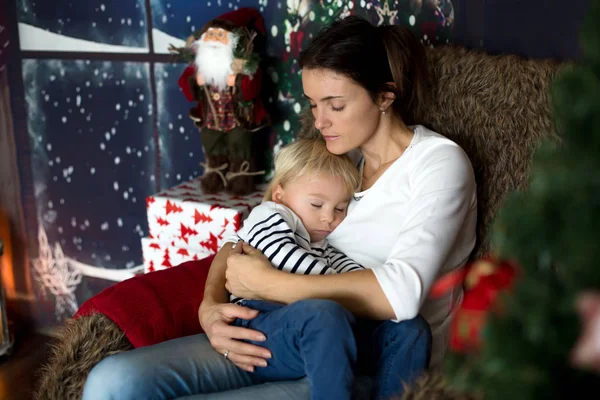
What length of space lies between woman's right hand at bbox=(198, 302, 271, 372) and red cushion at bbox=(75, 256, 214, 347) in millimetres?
158

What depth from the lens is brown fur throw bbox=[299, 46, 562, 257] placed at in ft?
5.29

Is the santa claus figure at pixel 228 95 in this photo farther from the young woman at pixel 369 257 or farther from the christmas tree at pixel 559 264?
the christmas tree at pixel 559 264

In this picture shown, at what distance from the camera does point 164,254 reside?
238 cm

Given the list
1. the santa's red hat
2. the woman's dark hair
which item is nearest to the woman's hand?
the woman's dark hair

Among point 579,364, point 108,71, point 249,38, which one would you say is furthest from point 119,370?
point 108,71

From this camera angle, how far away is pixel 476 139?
1.72m

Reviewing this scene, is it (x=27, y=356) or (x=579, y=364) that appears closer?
(x=579, y=364)

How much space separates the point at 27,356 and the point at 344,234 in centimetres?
196

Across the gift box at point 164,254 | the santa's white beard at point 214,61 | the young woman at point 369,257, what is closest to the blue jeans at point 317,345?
the young woman at point 369,257

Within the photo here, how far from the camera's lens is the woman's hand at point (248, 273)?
5.17ft

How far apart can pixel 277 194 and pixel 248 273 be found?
1.01 ft

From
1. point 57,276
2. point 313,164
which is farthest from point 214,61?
point 57,276

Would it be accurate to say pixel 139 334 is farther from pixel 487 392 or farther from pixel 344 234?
pixel 487 392

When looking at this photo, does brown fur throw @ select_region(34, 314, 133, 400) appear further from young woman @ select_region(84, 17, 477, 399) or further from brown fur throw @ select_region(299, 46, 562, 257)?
brown fur throw @ select_region(299, 46, 562, 257)
